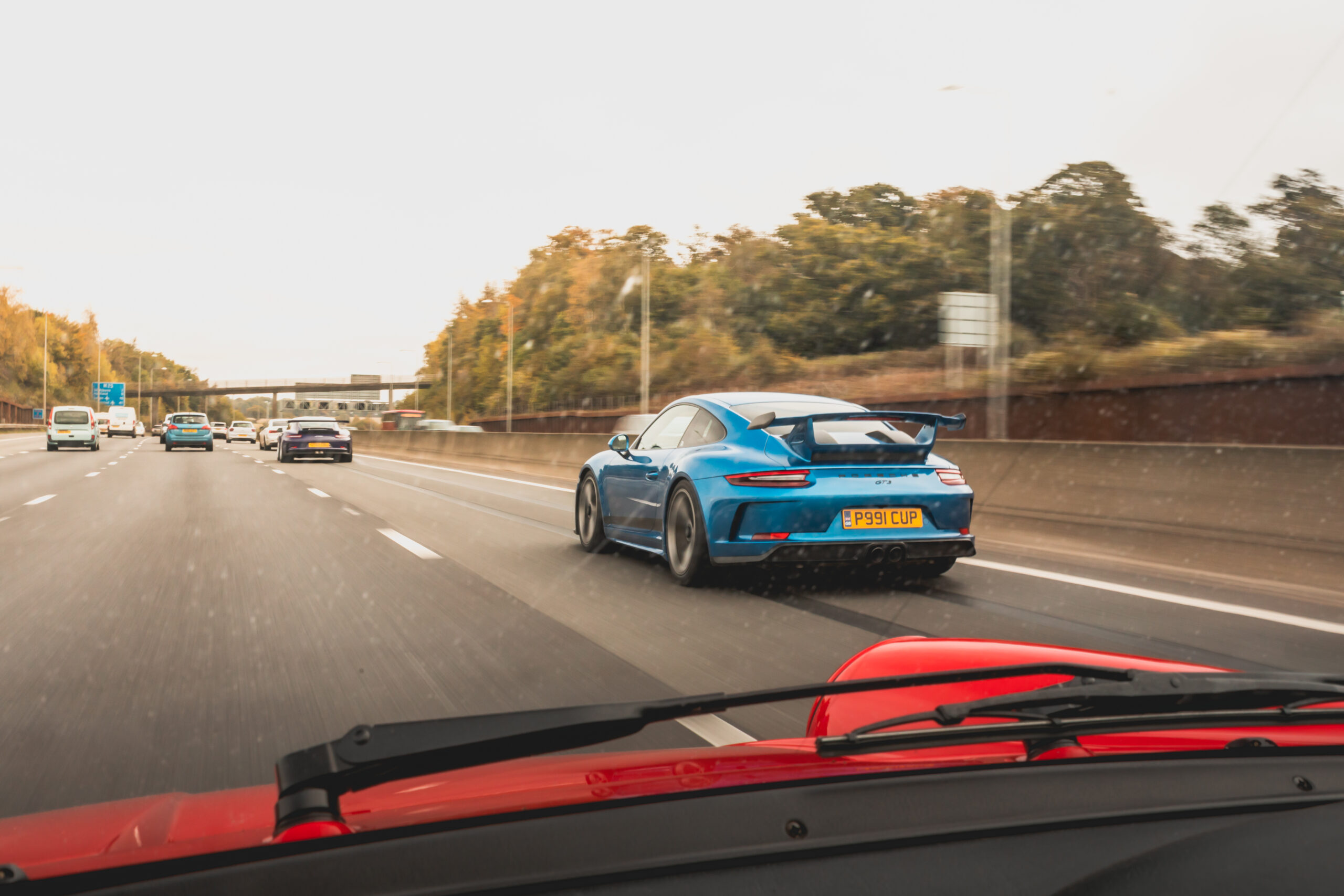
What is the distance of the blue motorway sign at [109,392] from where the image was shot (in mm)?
119250

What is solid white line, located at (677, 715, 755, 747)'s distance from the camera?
3.84 m

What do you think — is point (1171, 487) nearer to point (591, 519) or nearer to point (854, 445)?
point (854, 445)

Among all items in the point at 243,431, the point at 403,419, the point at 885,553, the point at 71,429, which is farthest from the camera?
the point at 403,419

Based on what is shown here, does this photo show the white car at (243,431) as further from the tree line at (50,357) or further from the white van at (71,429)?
the tree line at (50,357)

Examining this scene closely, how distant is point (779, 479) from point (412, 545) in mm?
4532

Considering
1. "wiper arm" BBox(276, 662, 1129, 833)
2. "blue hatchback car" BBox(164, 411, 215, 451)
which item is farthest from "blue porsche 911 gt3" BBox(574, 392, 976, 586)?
"blue hatchback car" BBox(164, 411, 215, 451)

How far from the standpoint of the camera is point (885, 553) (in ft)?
23.5

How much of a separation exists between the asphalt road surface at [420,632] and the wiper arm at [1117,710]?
6.09ft

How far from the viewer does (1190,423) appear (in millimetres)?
19750

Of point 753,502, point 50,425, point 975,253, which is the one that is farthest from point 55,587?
point 975,253

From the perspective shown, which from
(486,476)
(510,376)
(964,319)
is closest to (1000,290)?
(964,319)

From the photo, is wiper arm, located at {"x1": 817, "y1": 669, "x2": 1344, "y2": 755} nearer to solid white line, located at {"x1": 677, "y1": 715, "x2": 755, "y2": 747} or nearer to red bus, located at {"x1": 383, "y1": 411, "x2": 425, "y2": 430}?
solid white line, located at {"x1": 677, "y1": 715, "x2": 755, "y2": 747}

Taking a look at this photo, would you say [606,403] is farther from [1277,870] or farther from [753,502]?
Answer: [1277,870]

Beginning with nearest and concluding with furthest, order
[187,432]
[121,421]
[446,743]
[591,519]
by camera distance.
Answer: [446,743] < [591,519] < [187,432] < [121,421]
